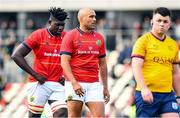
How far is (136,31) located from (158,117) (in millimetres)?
18184

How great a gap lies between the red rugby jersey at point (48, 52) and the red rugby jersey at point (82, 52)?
0.99 meters

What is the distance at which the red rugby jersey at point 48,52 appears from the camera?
15633 millimetres

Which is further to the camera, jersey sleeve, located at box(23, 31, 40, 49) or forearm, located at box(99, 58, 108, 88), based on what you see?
jersey sleeve, located at box(23, 31, 40, 49)

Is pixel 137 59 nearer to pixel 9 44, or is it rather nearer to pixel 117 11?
pixel 9 44

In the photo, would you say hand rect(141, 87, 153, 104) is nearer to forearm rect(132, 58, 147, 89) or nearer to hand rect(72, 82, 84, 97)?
forearm rect(132, 58, 147, 89)

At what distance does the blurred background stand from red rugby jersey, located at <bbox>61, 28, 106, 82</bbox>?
172 centimetres

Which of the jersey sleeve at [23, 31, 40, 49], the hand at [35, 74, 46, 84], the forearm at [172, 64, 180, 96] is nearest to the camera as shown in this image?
the forearm at [172, 64, 180, 96]

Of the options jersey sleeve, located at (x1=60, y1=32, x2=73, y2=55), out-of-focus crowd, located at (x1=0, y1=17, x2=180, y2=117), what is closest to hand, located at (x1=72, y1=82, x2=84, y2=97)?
jersey sleeve, located at (x1=60, y1=32, x2=73, y2=55)

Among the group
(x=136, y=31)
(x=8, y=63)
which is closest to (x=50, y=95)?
(x=8, y=63)

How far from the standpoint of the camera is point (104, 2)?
40500 millimetres

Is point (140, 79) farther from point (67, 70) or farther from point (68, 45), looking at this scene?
point (68, 45)

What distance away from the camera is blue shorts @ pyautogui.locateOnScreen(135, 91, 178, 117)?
13984 mm

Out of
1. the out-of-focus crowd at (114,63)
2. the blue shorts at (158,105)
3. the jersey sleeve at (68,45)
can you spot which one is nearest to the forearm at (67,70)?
the jersey sleeve at (68,45)

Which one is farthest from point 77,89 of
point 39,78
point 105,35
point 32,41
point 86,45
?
point 105,35
